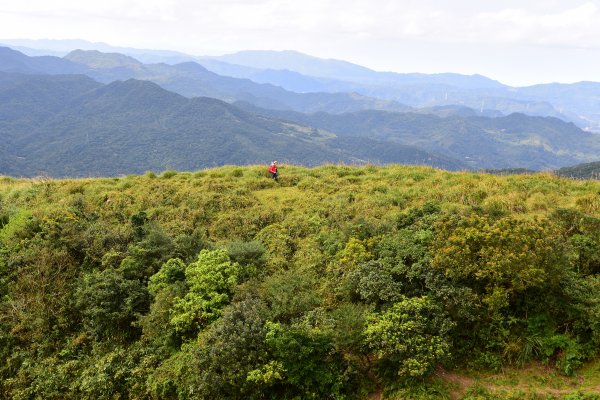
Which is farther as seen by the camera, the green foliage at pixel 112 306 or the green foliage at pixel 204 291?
the green foliage at pixel 112 306

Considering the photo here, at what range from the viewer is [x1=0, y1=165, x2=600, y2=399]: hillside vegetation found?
7305 mm

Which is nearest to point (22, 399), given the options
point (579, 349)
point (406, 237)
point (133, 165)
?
point (406, 237)

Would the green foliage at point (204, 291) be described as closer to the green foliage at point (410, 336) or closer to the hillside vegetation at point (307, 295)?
the hillside vegetation at point (307, 295)

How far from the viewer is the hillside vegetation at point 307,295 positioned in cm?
730

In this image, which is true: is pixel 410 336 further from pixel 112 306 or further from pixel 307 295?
pixel 112 306

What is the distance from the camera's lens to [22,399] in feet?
28.9

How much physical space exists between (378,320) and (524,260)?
3.00 m

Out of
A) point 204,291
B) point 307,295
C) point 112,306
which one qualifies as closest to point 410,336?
point 307,295

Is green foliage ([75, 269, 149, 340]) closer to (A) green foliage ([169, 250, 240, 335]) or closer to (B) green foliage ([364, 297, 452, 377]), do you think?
(A) green foliage ([169, 250, 240, 335])

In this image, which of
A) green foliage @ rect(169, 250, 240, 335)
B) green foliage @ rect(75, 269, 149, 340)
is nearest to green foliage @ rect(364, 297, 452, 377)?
green foliage @ rect(169, 250, 240, 335)

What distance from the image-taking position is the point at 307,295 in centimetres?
873

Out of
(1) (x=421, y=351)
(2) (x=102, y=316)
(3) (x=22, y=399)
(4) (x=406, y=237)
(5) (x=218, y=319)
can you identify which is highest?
(4) (x=406, y=237)

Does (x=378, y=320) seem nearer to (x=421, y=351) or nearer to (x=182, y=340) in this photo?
(x=421, y=351)

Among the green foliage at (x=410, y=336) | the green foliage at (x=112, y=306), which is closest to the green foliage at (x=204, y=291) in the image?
the green foliage at (x=112, y=306)
